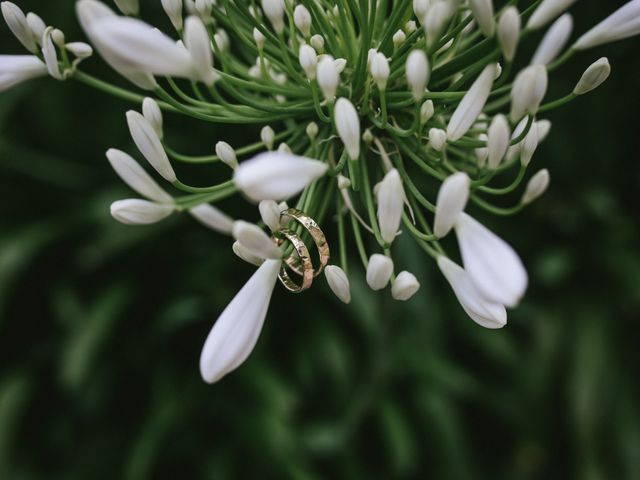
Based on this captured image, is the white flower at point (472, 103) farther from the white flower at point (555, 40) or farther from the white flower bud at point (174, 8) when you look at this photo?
the white flower bud at point (174, 8)

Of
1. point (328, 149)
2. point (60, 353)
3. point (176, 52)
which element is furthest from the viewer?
point (60, 353)

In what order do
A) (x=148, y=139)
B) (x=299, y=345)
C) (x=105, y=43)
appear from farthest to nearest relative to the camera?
(x=299, y=345)
(x=148, y=139)
(x=105, y=43)

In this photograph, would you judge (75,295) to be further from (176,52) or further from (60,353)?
(176,52)

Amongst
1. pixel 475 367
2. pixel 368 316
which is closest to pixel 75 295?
pixel 368 316

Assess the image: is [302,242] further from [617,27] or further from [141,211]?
[617,27]

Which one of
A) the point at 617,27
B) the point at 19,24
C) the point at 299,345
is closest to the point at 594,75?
the point at 617,27

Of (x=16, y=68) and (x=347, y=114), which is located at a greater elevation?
(x=16, y=68)
